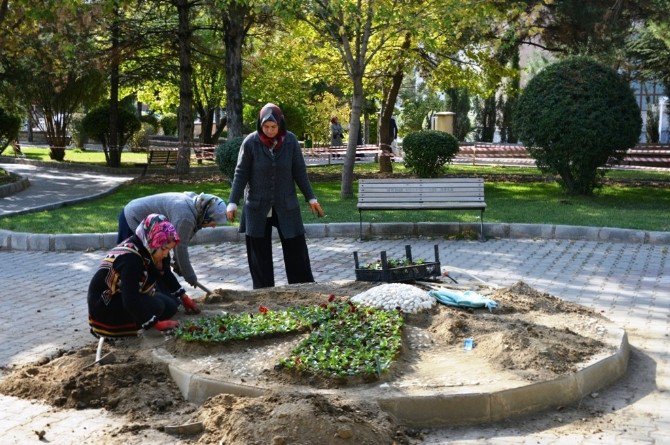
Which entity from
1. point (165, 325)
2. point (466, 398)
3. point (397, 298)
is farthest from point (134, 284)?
point (466, 398)

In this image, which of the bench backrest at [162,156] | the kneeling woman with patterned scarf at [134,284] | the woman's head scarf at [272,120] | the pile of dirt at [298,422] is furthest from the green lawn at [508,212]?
the pile of dirt at [298,422]

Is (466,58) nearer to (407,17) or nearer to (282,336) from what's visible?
(407,17)

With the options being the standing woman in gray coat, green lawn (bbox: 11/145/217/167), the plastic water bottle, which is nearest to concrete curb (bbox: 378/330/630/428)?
the plastic water bottle

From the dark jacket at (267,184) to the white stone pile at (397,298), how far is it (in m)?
1.41

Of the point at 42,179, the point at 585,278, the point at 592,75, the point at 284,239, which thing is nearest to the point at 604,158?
the point at 592,75

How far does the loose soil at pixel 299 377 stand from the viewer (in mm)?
4949

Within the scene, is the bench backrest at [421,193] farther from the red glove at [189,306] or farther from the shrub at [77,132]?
the shrub at [77,132]

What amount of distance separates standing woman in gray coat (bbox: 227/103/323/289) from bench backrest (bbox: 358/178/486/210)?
15.5ft

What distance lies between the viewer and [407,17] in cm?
1656

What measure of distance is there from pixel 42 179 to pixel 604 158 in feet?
51.4

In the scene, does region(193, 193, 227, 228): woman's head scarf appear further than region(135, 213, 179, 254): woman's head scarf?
Yes

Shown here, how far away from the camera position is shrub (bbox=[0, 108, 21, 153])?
26328 millimetres

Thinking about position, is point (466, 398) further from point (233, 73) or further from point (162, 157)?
point (162, 157)

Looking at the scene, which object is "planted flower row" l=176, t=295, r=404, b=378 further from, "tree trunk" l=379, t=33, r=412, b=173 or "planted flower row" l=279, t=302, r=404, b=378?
"tree trunk" l=379, t=33, r=412, b=173
